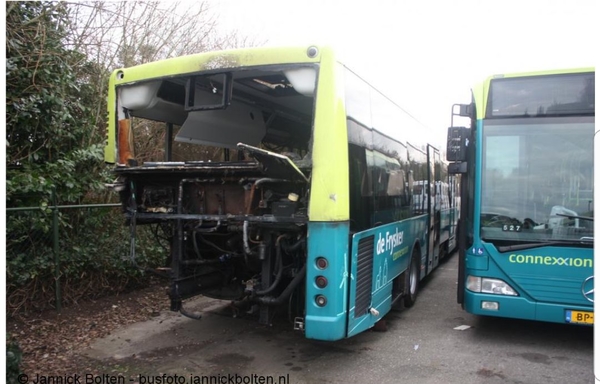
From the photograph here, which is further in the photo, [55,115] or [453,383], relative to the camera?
[55,115]

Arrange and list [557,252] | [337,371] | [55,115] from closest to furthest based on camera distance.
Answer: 1. [337,371]
2. [557,252]
3. [55,115]

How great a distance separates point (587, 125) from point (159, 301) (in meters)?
6.35

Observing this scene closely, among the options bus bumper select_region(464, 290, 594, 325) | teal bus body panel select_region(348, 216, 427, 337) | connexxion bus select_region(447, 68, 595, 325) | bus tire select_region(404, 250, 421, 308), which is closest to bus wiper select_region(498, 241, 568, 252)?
connexxion bus select_region(447, 68, 595, 325)

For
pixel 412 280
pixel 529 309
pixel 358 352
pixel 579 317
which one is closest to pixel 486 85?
pixel 529 309

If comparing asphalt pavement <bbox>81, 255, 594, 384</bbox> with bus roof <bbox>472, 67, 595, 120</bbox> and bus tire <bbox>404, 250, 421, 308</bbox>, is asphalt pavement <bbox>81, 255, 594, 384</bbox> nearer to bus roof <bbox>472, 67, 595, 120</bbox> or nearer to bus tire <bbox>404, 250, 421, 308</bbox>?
bus tire <bbox>404, 250, 421, 308</bbox>

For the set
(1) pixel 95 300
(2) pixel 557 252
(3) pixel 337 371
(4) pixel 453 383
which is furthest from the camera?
(1) pixel 95 300

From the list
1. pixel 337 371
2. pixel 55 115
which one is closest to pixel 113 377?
pixel 337 371

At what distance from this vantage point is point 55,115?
21.4 feet

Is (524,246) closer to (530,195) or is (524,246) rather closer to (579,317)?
(530,195)

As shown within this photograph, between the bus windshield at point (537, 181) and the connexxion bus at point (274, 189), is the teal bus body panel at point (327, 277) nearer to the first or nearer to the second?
the connexxion bus at point (274, 189)

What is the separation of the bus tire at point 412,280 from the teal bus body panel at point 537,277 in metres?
1.61

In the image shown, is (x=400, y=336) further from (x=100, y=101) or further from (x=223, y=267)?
(x=100, y=101)

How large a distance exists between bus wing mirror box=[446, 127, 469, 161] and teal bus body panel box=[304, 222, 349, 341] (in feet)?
6.56

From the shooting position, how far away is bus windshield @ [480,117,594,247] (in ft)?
16.4
